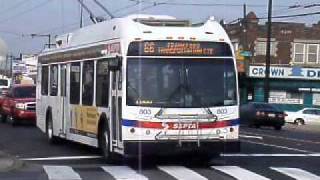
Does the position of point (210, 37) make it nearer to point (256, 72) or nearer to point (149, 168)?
point (149, 168)

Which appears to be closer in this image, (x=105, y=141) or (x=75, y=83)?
(x=105, y=141)

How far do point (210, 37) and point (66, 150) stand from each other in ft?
20.7

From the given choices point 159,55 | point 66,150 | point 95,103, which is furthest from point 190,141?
point 66,150

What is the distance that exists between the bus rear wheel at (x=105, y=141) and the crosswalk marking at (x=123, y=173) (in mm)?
523

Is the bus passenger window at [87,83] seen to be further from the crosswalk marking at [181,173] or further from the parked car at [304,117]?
the parked car at [304,117]

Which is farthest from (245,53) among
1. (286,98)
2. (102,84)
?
(102,84)

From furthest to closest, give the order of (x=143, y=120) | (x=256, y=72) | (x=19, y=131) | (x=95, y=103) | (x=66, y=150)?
(x=256, y=72), (x=19, y=131), (x=66, y=150), (x=95, y=103), (x=143, y=120)

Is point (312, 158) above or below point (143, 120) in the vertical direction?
below

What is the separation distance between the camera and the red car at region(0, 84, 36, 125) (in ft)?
107

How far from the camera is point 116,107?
49.1 ft

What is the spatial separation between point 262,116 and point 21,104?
46.0ft

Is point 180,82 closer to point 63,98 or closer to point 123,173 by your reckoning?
point 123,173

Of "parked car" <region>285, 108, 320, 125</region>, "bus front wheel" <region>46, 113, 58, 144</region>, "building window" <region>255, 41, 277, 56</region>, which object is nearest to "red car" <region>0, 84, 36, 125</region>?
"bus front wheel" <region>46, 113, 58, 144</region>

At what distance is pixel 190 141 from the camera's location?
14.5 metres
